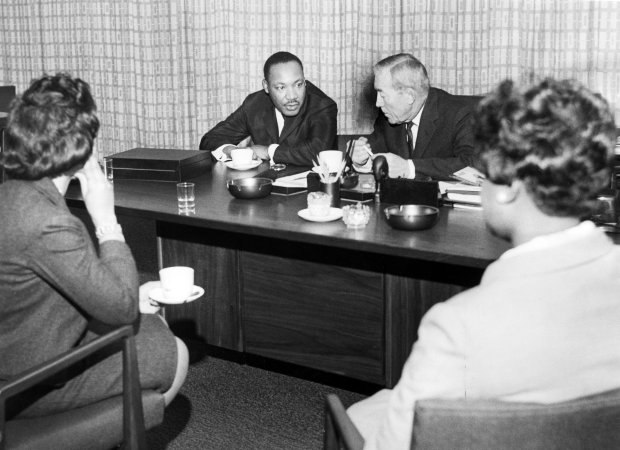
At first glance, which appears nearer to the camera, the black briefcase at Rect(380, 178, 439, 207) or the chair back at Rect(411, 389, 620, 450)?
the chair back at Rect(411, 389, 620, 450)

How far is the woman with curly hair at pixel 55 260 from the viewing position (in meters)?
1.74

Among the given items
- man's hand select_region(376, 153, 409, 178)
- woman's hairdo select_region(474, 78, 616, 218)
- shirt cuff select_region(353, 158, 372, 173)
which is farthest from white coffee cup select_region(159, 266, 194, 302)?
shirt cuff select_region(353, 158, 372, 173)

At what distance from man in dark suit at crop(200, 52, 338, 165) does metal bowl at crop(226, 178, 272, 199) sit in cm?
87

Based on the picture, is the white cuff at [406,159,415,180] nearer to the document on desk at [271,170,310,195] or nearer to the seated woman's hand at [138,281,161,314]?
the document on desk at [271,170,310,195]

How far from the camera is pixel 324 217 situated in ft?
8.29

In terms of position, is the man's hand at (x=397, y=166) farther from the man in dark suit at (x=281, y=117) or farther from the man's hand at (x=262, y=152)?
the man's hand at (x=262, y=152)

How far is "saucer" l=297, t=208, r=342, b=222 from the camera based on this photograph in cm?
252

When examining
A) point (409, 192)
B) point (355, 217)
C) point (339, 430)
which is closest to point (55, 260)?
point (339, 430)

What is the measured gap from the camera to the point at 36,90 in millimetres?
1881

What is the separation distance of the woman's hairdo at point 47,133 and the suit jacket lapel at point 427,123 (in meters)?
1.99

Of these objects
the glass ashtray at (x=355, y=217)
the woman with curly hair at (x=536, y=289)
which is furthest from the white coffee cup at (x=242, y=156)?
the woman with curly hair at (x=536, y=289)

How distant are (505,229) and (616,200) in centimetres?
115

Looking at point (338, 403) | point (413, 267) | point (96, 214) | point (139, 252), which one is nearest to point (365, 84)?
point (139, 252)

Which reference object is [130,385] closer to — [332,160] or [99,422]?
[99,422]
